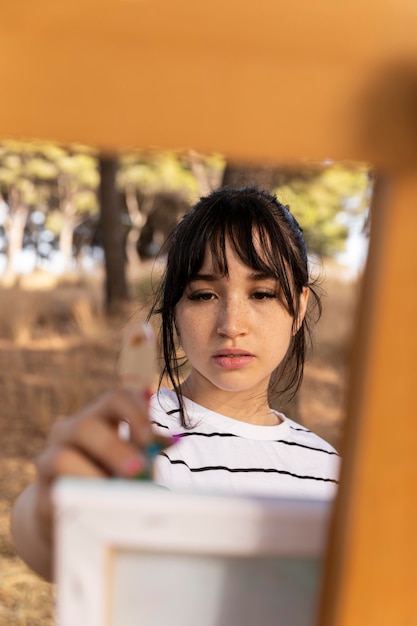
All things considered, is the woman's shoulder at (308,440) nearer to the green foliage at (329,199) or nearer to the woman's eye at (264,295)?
the woman's eye at (264,295)

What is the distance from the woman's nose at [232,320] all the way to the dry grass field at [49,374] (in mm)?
1912

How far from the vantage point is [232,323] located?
4.73 feet

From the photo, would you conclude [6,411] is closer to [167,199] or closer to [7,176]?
[7,176]

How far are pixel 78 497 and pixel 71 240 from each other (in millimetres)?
15716

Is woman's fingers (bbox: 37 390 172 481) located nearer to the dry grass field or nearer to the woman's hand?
the woman's hand

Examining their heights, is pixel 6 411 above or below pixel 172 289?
below

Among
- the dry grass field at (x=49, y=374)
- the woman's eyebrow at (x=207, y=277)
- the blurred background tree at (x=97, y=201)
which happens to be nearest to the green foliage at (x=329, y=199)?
the blurred background tree at (x=97, y=201)

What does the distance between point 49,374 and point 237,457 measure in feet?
17.3

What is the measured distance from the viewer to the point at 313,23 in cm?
66

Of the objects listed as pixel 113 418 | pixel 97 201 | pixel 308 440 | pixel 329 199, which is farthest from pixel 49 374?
pixel 97 201

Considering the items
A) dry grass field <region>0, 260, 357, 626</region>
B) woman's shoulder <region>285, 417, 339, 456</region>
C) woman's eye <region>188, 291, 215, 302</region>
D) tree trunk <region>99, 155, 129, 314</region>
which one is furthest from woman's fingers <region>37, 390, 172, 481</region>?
tree trunk <region>99, 155, 129, 314</region>

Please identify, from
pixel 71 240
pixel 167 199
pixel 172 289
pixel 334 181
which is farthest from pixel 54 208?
pixel 172 289

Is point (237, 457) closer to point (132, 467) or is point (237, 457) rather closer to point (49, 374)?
point (132, 467)

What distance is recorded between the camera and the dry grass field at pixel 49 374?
3418mm
